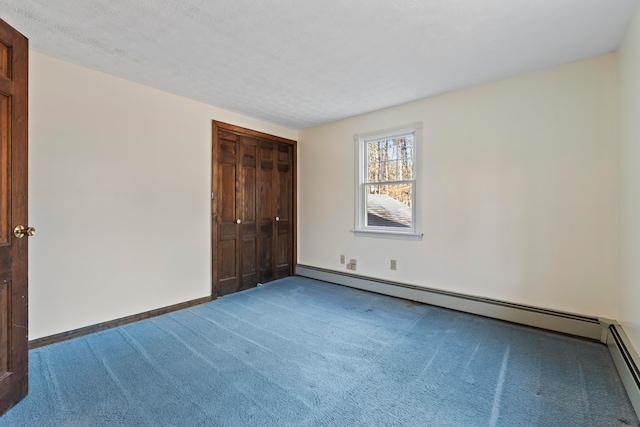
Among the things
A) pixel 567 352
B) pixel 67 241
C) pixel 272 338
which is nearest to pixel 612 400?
pixel 567 352

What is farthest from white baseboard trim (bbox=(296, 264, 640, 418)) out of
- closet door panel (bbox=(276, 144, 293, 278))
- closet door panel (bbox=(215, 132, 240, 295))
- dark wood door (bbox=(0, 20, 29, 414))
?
dark wood door (bbox=(0, 20, 29, 414))

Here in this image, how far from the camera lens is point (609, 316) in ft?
7.72

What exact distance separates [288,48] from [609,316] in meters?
3.44

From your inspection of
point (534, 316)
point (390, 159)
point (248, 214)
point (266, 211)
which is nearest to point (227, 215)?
point (248, 214)

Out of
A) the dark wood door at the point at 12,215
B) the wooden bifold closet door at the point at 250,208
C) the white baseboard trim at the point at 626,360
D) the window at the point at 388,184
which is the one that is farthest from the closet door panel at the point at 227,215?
the white baseboard trim at the point at 626,360

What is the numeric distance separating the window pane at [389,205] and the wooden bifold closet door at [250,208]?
141 centimetres

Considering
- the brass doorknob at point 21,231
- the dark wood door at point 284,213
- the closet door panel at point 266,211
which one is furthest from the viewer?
the dark wood door at point 284,213

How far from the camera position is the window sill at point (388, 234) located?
350 cm

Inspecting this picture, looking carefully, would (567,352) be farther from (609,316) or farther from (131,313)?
(131,313)

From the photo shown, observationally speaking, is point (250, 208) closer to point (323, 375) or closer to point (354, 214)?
point (354, 214)

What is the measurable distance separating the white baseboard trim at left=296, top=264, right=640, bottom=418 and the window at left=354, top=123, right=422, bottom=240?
67 cm

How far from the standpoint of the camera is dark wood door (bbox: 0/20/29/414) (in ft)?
5.30

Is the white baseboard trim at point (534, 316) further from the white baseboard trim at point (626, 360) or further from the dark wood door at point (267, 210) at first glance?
the dark wood door at point (267, 210)

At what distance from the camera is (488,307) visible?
115 inches
